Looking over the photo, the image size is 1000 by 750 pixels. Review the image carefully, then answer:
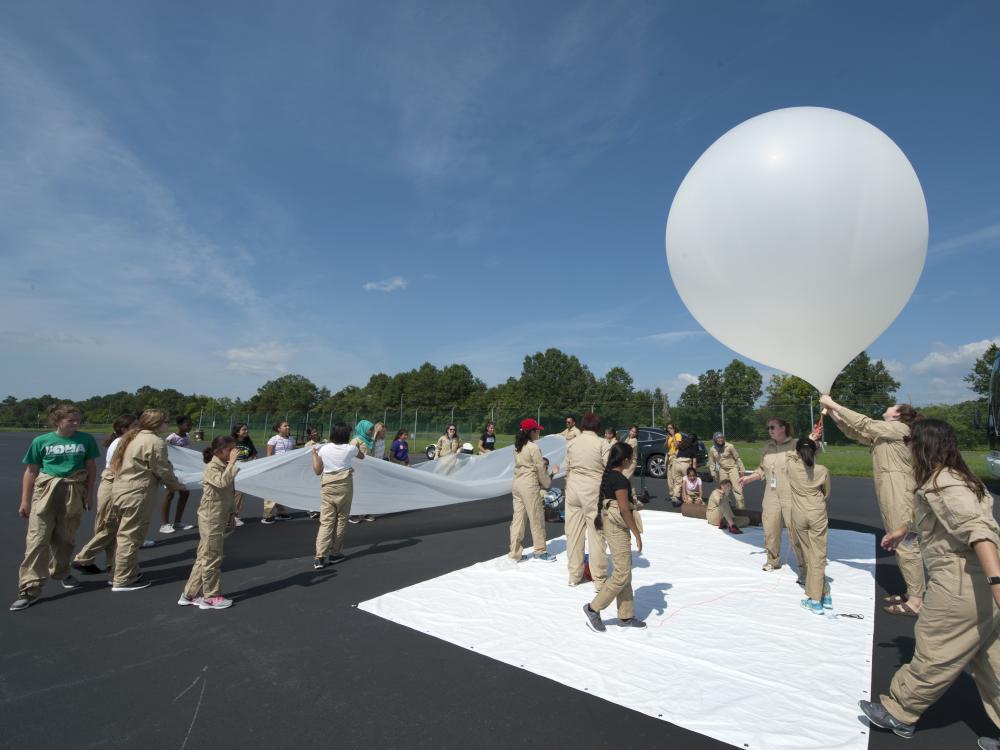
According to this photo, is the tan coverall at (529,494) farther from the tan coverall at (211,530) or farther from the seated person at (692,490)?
the seated person at (692,490)

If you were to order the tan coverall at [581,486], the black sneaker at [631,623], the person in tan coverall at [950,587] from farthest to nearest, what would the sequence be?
the tan coverall at [581,486] < the black sneaker at [631,623] < the person in tan coverall at [950,587]

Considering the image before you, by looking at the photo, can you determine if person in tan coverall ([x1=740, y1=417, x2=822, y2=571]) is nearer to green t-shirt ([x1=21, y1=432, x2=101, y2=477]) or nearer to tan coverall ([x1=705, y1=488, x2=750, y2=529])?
tan coverall ([x1=705, y1=488, x2=750, y2=529])

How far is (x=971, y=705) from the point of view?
2.83m

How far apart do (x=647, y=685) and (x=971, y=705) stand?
1799 mm

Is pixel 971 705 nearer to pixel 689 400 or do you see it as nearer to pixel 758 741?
pixel 758 741

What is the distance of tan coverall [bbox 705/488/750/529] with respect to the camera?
7223mm

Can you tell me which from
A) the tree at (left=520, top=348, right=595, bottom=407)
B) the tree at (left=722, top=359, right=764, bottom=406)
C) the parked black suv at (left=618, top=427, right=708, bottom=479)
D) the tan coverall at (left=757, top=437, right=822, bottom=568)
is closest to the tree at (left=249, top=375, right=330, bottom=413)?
the tree at (left=520, top=348, right=595, bottom=407)

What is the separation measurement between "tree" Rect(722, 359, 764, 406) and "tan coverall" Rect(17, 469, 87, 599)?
194ft

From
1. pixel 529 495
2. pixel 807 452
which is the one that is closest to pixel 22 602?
pixel 529 495

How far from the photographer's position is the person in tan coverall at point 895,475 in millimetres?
4227

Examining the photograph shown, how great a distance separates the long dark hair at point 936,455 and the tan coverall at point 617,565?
1.81 m

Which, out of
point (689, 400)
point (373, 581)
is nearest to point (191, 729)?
point (373, 581)

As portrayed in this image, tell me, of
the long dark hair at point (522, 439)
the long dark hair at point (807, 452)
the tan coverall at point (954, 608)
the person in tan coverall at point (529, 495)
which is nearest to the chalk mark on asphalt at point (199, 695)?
the person in tan coverall at point (529, 495)

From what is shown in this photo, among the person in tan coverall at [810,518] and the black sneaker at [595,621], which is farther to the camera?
the person in tan coverall at [810,518]
